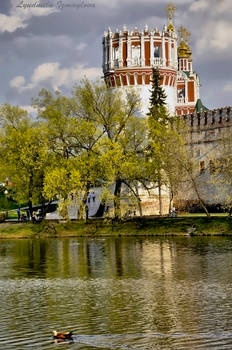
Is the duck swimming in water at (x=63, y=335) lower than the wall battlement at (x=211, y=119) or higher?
lower

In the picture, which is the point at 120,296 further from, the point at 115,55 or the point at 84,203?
the point at 115,55

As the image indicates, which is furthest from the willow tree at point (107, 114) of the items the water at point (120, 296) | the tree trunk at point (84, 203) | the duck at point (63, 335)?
the duck at point (63, 335)

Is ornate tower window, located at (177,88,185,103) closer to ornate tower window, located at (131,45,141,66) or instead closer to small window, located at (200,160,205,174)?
ornate tower window, located at (131,45,141,66)

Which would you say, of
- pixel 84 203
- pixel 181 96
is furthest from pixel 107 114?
pixel 181 96

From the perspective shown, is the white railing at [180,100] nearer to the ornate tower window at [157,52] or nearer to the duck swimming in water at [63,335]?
the ornate tower window at [157,52]

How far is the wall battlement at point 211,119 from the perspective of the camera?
168 ft

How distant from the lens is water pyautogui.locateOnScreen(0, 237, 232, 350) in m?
16.7

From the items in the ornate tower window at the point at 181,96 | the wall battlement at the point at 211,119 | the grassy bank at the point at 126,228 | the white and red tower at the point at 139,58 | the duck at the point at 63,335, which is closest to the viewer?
the duck at the point at 63,335

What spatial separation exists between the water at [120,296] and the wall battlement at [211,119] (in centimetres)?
1600

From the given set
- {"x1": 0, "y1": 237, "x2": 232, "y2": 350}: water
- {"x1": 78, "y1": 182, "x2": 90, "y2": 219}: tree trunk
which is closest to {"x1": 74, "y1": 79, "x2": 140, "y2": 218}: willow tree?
{"x1": 78, "y1": 182, "x2": 90, "y2": 219}: tree trunk

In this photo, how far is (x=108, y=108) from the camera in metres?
46.6

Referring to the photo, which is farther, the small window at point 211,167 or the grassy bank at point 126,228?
the small window at point 211,167

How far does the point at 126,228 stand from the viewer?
148ft

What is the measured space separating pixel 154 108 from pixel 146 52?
727cm
